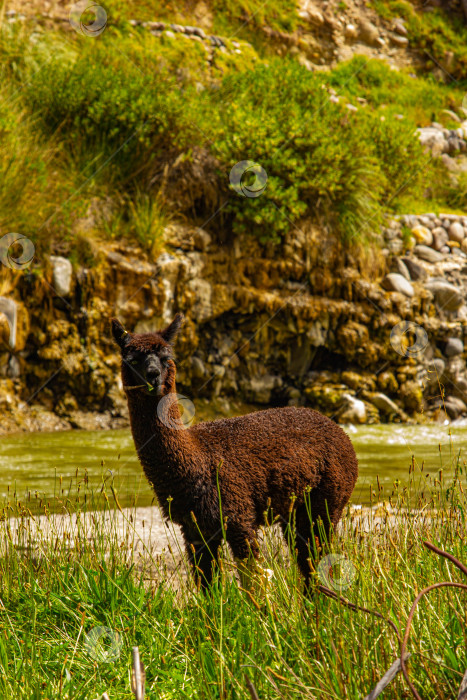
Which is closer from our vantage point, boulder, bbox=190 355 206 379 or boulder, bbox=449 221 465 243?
boulder, bbox=190 355 206 379

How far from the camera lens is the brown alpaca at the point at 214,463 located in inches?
131

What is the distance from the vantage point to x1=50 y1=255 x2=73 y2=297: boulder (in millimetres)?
9920

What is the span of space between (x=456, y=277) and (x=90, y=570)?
13363 millimetres

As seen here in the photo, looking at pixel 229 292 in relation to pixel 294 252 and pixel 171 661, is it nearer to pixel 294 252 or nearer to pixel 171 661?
pixel 294 252

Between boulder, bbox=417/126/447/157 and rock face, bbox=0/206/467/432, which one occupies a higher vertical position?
boulder, bbox=417/126/447/157

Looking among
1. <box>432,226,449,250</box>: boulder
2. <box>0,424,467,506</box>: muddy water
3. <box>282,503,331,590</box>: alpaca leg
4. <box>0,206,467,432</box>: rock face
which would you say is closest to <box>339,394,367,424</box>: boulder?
<box>0,206,467,432</box>: rock face

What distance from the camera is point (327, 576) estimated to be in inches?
130

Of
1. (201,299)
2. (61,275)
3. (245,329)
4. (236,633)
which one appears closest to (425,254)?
(245,329)

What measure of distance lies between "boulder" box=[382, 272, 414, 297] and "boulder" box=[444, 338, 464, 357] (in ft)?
4.56

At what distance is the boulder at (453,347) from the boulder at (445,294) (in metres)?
0.72

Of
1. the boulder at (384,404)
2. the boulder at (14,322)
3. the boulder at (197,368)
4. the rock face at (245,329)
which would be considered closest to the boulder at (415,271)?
the rock face at (245,329)

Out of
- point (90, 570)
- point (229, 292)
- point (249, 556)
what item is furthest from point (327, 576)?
point (229, 292)

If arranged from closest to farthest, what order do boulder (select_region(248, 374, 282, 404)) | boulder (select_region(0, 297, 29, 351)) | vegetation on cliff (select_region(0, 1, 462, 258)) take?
boulder (select_region(0, 297, 29, 351)), vegetation on cliff (select_region(0, 1, 462, 258)), boulder (select_region(248, 374, 282, 404))

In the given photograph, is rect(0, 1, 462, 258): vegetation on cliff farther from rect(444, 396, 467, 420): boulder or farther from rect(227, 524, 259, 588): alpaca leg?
rect(227, 524, 259, 588): alpaca leg
